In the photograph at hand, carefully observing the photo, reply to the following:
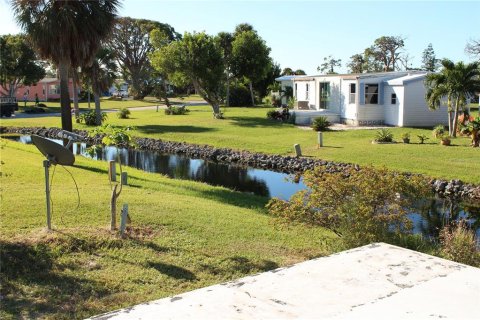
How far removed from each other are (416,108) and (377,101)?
271cm

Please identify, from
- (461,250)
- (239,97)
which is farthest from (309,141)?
(239,97)

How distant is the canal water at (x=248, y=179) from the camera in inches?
527

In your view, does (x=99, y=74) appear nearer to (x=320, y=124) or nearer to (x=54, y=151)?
(x=320, y=124)

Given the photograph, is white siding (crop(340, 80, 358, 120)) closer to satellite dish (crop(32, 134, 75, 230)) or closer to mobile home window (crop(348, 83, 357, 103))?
mobile home window (crop(348, 83, 357, 103))

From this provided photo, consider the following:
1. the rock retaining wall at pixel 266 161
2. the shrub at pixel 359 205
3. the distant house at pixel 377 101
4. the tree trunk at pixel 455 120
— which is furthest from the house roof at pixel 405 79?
the shrub at pixel 359 205

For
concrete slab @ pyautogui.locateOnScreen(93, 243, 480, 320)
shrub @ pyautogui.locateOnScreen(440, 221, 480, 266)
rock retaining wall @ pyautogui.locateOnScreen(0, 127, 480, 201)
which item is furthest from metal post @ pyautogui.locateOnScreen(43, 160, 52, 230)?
rock retaining wall @ pyautogui.locateOnScreen(0, 127, 480, 201)

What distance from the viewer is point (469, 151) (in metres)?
21.0

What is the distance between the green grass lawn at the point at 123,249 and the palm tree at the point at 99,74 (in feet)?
82.3

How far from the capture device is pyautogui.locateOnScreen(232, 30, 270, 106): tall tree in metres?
44.2

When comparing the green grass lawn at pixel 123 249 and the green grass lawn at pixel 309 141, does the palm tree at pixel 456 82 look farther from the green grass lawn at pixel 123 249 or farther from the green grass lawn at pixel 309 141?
the green grass lawn at pixel 123 249

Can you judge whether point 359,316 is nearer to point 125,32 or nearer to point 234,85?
point 234,85

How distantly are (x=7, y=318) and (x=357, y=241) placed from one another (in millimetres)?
5229

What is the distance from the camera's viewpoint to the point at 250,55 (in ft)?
146

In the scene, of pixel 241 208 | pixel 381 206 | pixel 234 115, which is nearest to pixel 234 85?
pixel 234 115
